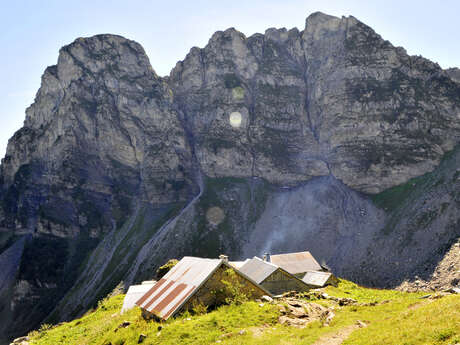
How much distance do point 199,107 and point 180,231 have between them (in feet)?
222

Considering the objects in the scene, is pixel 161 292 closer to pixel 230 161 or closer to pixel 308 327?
pixel 308 327

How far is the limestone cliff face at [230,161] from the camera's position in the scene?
9794 cm

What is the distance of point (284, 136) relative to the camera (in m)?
138

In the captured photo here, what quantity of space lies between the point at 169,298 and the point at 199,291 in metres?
2.34

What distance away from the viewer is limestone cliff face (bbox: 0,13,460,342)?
97938mm

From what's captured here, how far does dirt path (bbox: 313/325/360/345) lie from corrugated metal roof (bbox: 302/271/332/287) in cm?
3079

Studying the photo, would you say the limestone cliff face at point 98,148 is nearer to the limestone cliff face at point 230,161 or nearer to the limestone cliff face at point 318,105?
the limestone cliff face at point 230,161

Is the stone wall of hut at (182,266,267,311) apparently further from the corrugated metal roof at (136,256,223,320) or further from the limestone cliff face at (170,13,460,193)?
the limestone cliff face at (170,13,460,193)

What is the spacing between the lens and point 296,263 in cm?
5756

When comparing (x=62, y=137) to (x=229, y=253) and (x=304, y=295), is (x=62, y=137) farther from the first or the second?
(x=304, y=295)

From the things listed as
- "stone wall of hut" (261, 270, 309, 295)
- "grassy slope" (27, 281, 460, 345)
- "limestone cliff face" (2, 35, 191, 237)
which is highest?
"limestone cliff face" (2, 35, 191, 237)

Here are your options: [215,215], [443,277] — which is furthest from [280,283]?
[215,215]

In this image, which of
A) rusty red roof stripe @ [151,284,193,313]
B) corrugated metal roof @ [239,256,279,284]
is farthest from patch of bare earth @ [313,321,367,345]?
corrugated metal roof @ [239,256,279,284]

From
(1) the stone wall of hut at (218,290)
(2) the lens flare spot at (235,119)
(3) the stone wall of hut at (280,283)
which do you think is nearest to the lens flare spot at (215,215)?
(2) the lens flare spot at (235,119)
